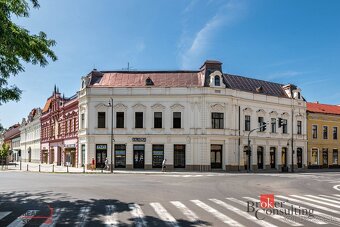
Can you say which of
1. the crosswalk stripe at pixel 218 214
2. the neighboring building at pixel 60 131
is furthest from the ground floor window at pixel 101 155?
the crosswalk stripe at pixel 218 214

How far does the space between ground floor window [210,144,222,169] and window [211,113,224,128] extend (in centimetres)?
239

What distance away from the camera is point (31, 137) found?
253 feet

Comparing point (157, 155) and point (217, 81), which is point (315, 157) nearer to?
point (217, 81)

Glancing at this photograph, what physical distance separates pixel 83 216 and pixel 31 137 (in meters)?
71.6

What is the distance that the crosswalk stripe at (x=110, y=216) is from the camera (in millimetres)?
10180

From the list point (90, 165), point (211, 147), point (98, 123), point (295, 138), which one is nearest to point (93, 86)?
point (98, 123)

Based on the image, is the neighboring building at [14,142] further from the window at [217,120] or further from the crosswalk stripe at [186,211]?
the crosswalk stripe at [186,211]

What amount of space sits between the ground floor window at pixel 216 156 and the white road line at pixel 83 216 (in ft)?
96.4

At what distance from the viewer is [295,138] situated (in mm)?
48531

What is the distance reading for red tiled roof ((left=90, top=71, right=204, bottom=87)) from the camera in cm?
4222

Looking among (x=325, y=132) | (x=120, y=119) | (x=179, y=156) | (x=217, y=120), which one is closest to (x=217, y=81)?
(x=217, y=120)

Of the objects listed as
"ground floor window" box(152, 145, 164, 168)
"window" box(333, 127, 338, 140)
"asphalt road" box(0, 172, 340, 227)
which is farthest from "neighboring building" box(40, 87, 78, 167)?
"window" box(333, 127, 338, 140)

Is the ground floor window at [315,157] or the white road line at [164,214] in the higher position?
the white road line at [164,214]

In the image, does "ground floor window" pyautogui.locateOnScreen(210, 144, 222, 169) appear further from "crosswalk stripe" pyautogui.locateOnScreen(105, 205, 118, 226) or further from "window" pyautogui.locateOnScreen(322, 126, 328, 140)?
"crosswalk stripe" pyautogui.locateOnScreen(105, 205, 118, 226)
